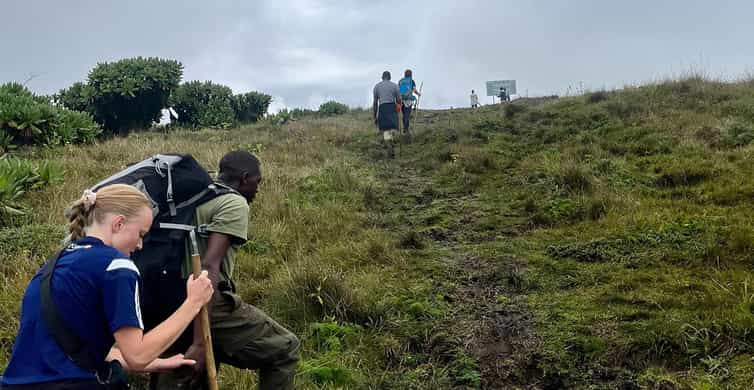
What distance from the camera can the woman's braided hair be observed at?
2.15 meters

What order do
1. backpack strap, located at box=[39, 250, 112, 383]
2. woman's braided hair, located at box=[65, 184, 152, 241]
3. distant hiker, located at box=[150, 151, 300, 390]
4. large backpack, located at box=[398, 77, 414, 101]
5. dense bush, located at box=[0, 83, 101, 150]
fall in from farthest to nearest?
large backpack, located at box=[398, 77, 414, 101], dense bush, located at box=[0, 83, 101, 150], distant hiker, located at box=[150, 151, 300, 390], woman's braided hair, located at box=[65, 184, 152, 241], backpack strap, located at box=[39, 250, 112, 383]

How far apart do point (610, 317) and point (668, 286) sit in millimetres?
660

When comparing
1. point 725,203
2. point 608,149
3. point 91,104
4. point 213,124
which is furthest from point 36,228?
point 213,124

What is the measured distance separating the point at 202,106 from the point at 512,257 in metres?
15.9

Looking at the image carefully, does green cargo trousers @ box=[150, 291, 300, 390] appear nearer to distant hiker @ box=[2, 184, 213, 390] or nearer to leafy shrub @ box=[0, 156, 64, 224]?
distant hiker @ box=[2, 184, 213, 390]

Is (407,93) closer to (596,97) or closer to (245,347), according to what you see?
(596,97)

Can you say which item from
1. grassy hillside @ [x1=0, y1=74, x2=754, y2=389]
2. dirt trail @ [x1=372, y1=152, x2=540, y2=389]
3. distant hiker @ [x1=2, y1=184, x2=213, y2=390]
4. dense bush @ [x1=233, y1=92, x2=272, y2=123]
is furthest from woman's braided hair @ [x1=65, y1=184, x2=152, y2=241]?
dense bush @ [x1=233, y1=92, x2=272, y2=123]

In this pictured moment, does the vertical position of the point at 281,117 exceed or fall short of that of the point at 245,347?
it exceeds it

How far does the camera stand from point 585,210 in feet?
21.8

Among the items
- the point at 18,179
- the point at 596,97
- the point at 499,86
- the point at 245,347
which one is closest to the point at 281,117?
the point at 499,86

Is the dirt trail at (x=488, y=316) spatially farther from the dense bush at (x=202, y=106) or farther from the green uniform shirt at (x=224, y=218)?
the dense bush at (x=202, y=106)

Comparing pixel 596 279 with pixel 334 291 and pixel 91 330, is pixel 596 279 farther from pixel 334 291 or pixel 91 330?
pixel 91 330

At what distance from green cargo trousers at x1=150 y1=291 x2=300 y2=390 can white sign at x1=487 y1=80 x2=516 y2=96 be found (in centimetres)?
2126

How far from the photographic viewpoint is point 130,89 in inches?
611
